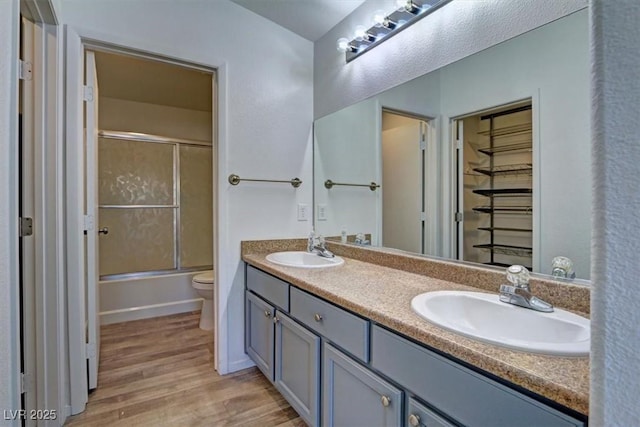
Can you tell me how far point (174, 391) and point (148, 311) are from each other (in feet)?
4.85

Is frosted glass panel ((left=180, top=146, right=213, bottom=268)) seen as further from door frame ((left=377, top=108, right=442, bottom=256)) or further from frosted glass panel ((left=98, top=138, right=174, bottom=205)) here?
door frame ((left=377, top=108, right=442, bottom=256))

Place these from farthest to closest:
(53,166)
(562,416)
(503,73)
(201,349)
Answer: (201,349) → (53,166) → (503,73) → (562,416)

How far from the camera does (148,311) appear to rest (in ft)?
10.3

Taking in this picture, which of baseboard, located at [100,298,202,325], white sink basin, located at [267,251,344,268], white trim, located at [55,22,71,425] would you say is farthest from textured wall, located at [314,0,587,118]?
baseboard, located at [100,298,202,325]

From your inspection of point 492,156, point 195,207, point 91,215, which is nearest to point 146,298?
point 195,207

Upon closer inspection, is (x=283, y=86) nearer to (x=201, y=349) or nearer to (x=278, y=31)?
(x=278, y=31)

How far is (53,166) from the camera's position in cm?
158

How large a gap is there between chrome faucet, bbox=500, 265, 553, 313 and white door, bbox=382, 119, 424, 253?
57 centimetres

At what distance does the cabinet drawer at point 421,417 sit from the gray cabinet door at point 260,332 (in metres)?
0.99

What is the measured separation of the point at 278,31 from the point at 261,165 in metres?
0.96

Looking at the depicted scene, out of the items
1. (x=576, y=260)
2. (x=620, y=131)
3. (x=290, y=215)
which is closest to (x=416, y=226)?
(x=576, y=260)

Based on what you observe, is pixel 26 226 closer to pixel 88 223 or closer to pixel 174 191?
pixel 88 223

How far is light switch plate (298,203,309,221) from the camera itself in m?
2.40

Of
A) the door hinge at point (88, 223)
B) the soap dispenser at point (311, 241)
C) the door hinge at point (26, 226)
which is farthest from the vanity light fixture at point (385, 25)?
the door hinge at point (26, 226)
